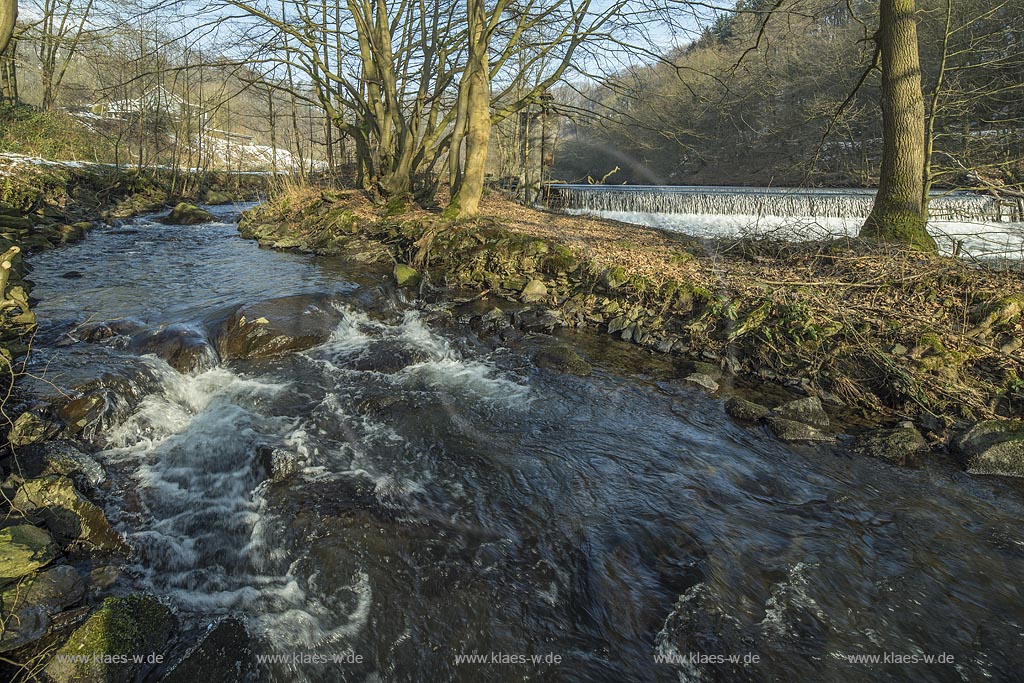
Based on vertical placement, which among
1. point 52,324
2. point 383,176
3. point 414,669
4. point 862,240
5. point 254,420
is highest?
point 383,176

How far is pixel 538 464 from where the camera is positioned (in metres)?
5.04

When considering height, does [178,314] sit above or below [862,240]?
below

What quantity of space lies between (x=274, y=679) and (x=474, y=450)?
8.52 feet

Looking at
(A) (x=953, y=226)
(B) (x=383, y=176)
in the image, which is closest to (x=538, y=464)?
(B) (x=383, y=176)

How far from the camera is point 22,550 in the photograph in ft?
10.4

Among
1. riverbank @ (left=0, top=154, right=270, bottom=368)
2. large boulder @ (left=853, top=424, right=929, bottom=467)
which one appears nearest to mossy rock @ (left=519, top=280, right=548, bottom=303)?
large boulder @ (left=853, top=424, right=929, bottom=467)

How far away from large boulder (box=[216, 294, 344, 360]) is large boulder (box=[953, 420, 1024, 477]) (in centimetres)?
747

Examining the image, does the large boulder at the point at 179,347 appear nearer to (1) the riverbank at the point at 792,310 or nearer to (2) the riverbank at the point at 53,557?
(2) the riverbank at the point at 53,557

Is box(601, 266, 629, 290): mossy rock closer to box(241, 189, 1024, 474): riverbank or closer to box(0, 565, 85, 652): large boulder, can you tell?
box(241, 189, 1024, 474): riverbank

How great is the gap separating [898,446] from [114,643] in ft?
21.0

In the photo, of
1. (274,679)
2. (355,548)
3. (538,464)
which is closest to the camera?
(274,679)

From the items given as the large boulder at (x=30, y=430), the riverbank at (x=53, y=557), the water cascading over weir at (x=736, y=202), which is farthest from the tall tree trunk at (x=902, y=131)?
the large boulder at (x=30, y=430)

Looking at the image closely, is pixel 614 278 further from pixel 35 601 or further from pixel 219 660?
pixel 35 601

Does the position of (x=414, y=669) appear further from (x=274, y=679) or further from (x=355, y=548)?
(x=355, y=548)
